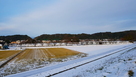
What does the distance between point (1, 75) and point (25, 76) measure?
1856 mm

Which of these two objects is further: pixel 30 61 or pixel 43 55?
pixel 43 55

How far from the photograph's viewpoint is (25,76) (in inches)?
273

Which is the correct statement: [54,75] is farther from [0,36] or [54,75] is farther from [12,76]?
[0,36]

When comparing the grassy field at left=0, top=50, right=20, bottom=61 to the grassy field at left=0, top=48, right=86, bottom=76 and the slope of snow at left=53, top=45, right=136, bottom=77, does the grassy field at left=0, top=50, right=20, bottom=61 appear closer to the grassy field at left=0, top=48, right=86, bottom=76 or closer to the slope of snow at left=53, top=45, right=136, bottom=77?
the grassy field at left=0, top=48, right=86, bottom=76

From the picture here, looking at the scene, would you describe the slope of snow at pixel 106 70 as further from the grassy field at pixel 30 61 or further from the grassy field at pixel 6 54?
the grassy field at pixel 6 54

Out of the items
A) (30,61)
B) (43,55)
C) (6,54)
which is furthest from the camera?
(6,54)

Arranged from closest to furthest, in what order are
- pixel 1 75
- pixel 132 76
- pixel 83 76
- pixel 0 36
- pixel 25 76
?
pixel 132 76, pixel 83 76, pixel 25 76, pixel 1 75, pixel 0 36

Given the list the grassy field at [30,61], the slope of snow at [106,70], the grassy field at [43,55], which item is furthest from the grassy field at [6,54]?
the slope of snow at [106,70]

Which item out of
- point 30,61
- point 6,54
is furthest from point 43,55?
point 6,54

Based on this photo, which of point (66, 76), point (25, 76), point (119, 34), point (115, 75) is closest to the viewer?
point (115, 75)

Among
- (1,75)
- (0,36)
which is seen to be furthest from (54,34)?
(1,75)

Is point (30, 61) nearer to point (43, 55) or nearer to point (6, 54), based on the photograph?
point (43, 55)

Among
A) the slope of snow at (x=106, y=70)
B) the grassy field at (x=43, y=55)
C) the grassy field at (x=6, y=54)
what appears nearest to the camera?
the slope of snow at (x=106, y=70)

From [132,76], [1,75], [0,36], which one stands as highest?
[0,36]
